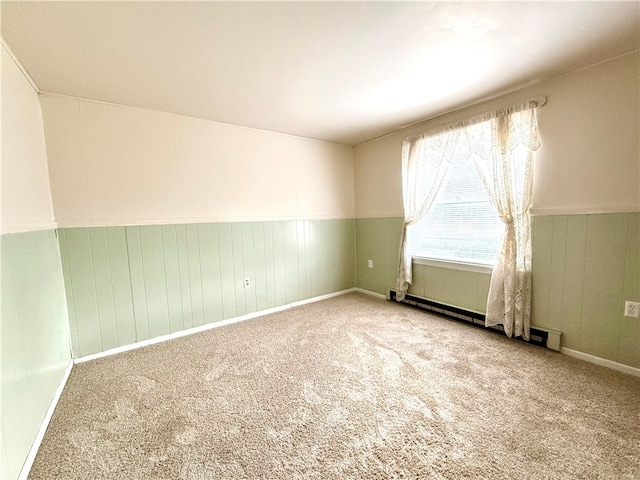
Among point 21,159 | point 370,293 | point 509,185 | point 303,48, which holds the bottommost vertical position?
point 370,293

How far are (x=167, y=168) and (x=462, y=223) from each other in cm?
311

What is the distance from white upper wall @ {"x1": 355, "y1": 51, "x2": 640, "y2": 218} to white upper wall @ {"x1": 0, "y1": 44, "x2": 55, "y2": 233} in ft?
11.8

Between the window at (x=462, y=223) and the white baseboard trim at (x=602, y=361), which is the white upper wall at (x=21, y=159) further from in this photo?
the white baseboard trim at (x=602, y=361)

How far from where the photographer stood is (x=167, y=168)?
8.61 feet

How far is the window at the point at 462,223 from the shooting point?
264cm

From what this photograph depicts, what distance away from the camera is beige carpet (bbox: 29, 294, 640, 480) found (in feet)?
4.08

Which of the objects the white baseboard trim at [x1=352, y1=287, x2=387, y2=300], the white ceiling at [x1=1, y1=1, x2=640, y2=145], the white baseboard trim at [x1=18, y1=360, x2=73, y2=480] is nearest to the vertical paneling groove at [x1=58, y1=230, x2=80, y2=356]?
the white baseboard trim at [x1=18, y1=360, x2=73, y2=480]

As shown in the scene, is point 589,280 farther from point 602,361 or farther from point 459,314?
point 459,314

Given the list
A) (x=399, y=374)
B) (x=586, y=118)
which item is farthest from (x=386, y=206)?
(x=399, y=374)

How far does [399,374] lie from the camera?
6.41 ft

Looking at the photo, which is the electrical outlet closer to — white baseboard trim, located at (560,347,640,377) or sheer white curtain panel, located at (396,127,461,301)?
white baseboard trim, located at (560,347,640,377)

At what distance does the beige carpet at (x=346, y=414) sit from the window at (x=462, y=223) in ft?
2.95

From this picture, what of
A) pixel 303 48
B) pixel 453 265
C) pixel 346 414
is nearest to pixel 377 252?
pixel 453 265

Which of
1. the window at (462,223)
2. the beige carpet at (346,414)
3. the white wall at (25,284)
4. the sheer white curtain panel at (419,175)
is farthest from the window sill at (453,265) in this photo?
the white wall at (25,284)
